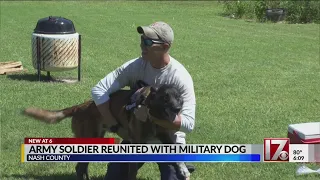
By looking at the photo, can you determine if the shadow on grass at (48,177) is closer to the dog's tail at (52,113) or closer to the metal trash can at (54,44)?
Answer: the dog's tail at (52,113)

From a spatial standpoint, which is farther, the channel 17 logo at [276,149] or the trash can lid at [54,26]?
the trash can lid at [54,26]

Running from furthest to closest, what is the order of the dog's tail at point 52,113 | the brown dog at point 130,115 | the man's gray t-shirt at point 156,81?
the dog's tail at point 52,113
the man's gray t-shirt at point 156,81
the brown dog at point 130,115

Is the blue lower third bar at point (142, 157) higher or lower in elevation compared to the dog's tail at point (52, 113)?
lower

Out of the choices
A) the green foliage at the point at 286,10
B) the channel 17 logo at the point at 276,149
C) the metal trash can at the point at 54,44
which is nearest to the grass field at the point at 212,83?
the channel 17 logo at the point at 276,149

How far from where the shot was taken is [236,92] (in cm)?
902

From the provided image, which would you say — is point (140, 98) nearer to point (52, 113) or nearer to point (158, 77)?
point (158, 77)

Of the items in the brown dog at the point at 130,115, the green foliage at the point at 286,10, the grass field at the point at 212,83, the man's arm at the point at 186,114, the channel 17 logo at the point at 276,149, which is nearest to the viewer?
the brown dog at the point at 130,115

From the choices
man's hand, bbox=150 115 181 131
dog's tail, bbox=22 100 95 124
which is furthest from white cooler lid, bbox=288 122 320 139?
dog's tail, bbox=22 100 95 124

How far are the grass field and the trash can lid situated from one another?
84 cm

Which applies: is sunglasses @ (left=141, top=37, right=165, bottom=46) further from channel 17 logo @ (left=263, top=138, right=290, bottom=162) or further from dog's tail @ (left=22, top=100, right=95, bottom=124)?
channel 17 logo @ (left=263, top=138, right=290, bottom=162)

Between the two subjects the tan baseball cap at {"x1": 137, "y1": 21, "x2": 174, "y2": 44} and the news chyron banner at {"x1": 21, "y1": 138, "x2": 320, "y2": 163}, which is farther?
the news chyron banner at {"x1": 21, "y1": 138, "x2": 320, "y2": 163}

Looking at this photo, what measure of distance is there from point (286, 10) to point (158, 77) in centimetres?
2063

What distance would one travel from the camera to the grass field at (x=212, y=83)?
5480mm

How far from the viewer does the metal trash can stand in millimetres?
9055
